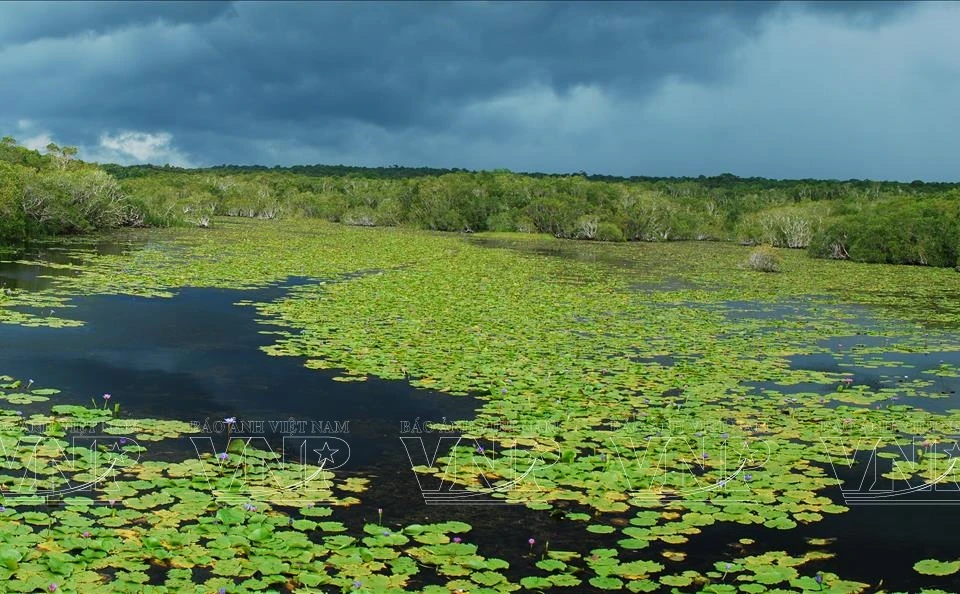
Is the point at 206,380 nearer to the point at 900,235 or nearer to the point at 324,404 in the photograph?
the point at 324,404

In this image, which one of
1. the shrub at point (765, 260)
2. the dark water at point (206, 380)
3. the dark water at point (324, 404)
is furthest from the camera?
the shrub at point (765, 260)

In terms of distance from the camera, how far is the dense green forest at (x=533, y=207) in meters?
44.2

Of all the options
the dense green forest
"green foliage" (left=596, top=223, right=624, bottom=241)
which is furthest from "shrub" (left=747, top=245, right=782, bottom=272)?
"green foliage" (left=596, top=223, right=624, bottom=241)

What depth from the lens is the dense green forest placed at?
44.2m

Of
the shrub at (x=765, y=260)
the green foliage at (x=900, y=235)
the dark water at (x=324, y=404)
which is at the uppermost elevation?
the green foliage at (x=900, y=235)

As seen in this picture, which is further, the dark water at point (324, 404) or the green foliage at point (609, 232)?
the green foliage at point (609, 232)

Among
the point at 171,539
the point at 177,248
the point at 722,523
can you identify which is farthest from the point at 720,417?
the point at 177,248

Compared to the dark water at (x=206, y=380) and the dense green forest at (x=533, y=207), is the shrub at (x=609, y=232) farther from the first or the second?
the dark water at (x=206, y=380)

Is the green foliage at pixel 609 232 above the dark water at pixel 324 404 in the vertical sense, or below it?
above

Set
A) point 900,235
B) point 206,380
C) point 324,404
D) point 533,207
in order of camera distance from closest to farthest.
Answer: point 324,404, point 206,380, point 900,235, point 533,207

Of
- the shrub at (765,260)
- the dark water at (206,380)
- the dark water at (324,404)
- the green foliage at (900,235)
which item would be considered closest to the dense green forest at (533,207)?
the green foliage at (900,235)

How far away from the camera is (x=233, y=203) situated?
10162 centimetres

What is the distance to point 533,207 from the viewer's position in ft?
263

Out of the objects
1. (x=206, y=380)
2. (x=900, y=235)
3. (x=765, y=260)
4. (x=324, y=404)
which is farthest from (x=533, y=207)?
(x=324, y=404)
